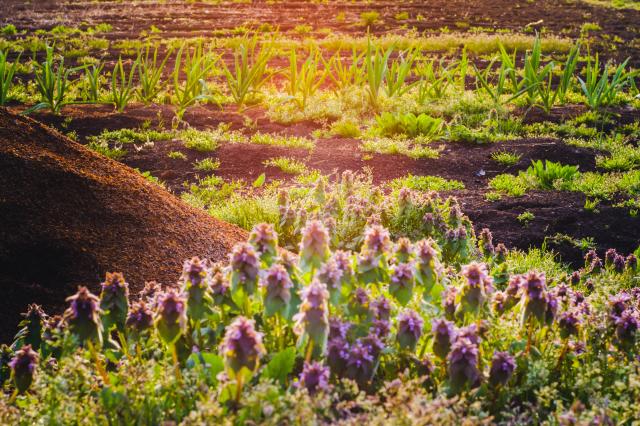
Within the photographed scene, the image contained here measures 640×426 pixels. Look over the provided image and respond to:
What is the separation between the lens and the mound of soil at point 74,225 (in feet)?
11.6

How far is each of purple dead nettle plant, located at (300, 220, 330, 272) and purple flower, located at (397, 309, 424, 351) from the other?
394 millimetres

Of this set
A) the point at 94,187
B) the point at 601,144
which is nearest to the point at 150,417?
the point at 94,187

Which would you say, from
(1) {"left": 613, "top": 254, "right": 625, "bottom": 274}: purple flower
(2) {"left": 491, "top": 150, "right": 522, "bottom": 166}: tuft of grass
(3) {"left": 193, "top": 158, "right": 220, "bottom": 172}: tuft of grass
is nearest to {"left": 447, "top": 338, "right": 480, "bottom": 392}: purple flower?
(1) {"left": 613, "top": 254, "right": 625, "bottom": 274}: purple flower

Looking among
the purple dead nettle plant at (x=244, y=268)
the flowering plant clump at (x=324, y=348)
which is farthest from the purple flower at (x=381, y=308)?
the purple dead nettle plant at (x=244, y=268)

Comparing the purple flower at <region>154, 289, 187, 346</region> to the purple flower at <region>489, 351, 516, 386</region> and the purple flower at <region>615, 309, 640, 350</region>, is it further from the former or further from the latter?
the purple flower at <region>615, 309, 640, 350</region>

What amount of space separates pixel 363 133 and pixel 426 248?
5.52 m

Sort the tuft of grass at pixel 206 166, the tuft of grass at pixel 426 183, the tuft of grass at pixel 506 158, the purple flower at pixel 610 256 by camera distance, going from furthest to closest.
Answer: the tuft of grass at pixel 506 158 → the tuft of grass at pixel 206 166 → the tuft of grass at pixel 426 183 → the purple flower at pixel 610 256

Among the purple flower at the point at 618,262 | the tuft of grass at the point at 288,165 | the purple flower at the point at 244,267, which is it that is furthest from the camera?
the tuft of grass at the point at 288,165

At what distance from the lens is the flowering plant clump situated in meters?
2.12

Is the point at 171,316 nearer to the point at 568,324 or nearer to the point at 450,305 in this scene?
the point at 450,305

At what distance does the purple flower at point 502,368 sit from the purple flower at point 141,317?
133 centimetres

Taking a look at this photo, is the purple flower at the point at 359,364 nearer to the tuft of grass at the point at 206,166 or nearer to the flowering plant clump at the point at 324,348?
the flowering plant clump at the point at 324,348

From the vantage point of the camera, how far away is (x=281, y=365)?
2.40m

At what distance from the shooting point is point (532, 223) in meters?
5.50
